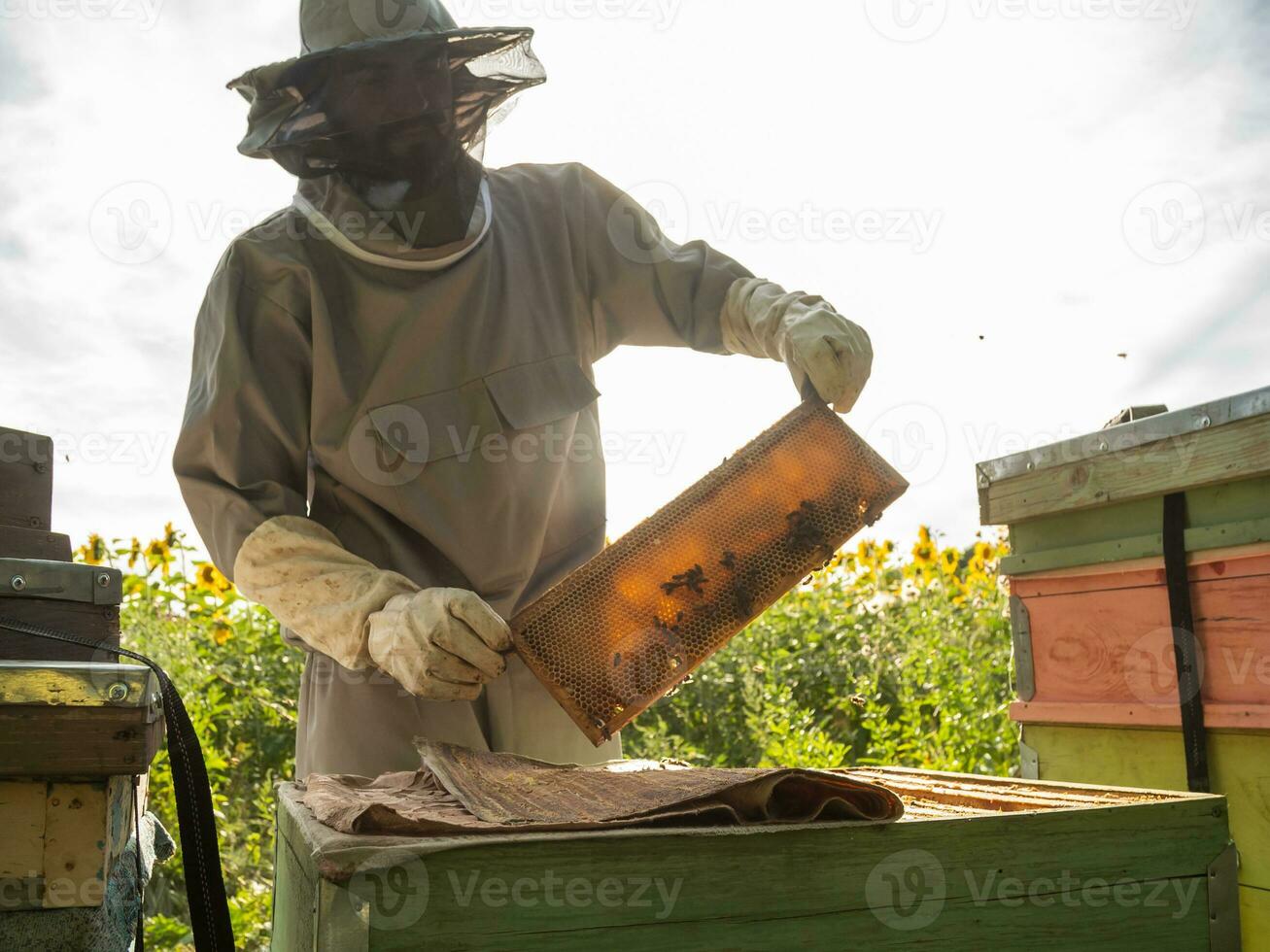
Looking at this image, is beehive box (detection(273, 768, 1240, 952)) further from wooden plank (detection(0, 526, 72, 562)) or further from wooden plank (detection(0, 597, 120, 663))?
wooden plank (detection(0, 526, 72, 562))

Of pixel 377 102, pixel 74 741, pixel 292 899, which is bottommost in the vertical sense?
pixel 292 899

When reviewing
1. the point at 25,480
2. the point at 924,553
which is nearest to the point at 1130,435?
the point at 25,480

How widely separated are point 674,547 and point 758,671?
9.55ft

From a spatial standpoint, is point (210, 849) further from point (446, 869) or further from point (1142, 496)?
point (1142, 496)

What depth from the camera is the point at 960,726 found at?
3.99 metres

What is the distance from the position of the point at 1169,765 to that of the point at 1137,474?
2.40ft

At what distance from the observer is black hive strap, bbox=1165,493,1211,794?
2.47 meters

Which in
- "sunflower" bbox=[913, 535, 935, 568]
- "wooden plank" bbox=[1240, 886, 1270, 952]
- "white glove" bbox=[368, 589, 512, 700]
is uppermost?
"sunflower" bbox=[913, 535, 935, 568]

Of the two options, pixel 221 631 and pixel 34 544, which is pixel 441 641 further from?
pixel 221 631

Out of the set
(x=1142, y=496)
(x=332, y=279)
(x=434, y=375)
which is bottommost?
(x=1142, y=496)

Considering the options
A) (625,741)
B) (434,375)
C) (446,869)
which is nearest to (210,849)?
(446,869)

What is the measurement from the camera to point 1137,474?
2.64m

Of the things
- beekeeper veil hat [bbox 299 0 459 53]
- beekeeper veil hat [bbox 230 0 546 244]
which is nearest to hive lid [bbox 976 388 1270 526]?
beekeeper veil hat [bbox 230 0 546 244]

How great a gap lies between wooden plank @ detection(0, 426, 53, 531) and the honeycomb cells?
1037 millimetres
